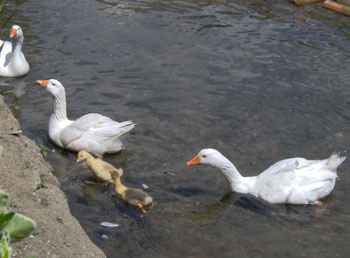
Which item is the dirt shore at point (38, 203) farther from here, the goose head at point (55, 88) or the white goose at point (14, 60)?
the white goose at point (14, 60)

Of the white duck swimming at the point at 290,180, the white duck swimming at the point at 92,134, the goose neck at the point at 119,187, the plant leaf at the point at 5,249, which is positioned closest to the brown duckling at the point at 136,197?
the goose neck at the point at 119,187

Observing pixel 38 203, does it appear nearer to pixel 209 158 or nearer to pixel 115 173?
pixel 115 173

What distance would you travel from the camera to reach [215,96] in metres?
8.48

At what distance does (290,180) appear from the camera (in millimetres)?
6004

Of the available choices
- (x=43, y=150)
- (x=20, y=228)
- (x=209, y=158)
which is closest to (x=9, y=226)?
(x=20, y=228)

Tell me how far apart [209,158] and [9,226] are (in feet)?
14.0

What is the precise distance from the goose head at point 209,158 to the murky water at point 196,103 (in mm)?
328

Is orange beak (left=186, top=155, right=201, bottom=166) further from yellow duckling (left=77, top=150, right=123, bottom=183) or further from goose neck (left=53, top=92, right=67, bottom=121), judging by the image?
goose neck (left=53, top=92, right=67, bottom=121)

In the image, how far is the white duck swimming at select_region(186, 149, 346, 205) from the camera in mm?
5969

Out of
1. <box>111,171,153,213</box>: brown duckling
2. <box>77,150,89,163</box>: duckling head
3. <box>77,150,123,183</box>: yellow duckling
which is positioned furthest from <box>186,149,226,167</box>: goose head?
<box>77,150,89,163</box>: duckling head

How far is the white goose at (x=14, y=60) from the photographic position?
9.08 meters

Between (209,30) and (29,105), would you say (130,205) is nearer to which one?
(29,105)

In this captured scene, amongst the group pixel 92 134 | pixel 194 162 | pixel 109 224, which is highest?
pixel 194 162

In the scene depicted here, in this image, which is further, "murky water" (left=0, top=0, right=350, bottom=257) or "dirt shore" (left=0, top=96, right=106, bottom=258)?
"murky water" (left=0, top=0, right=350, bottom=257)
